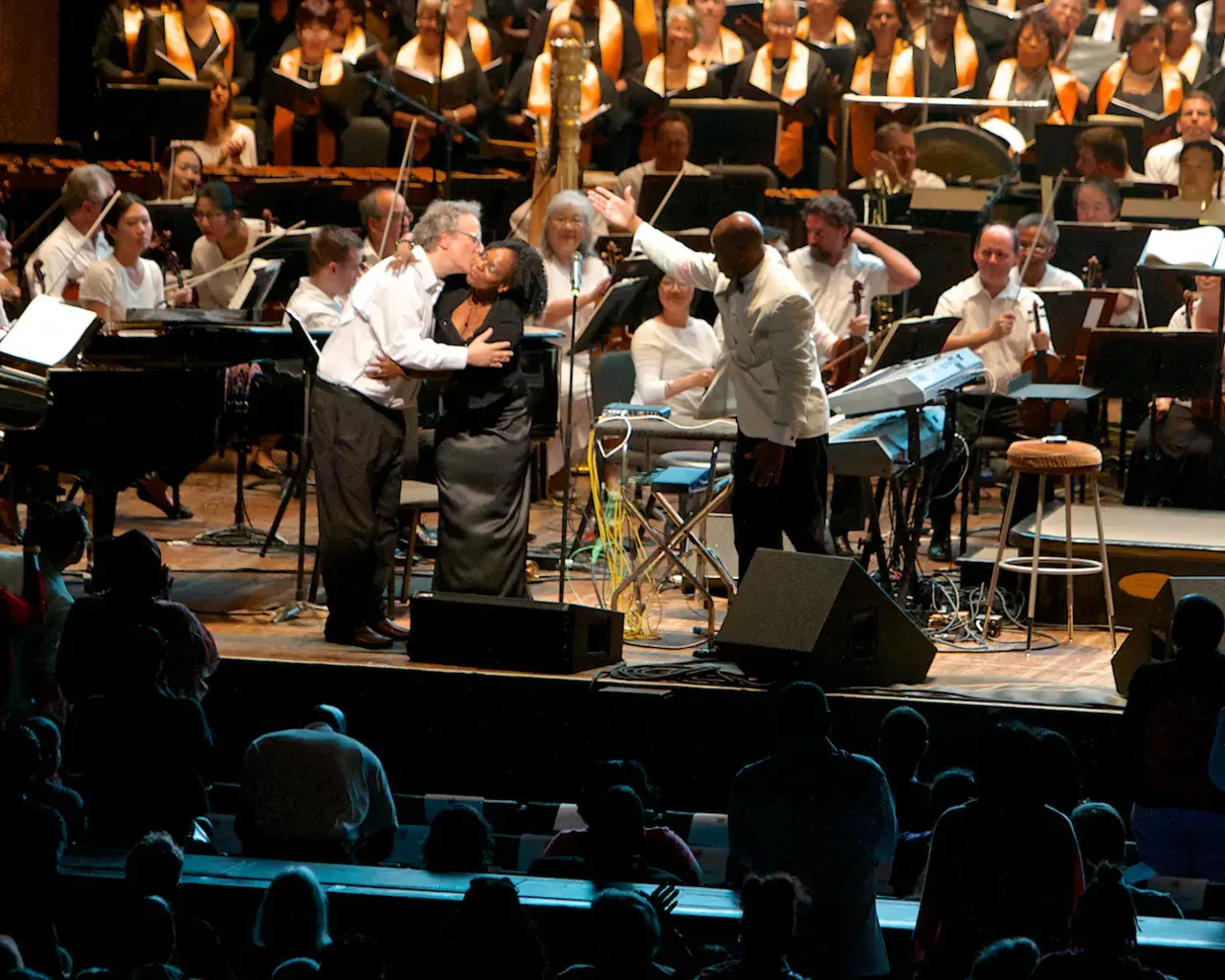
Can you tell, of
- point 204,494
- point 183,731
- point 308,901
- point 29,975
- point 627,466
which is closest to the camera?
point 29,975

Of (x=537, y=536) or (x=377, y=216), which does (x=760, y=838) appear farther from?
(x=377, y=216)

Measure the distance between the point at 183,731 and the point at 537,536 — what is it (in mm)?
3786

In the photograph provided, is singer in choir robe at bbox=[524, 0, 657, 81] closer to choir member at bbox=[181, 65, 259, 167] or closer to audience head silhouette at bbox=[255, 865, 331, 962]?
choir member at bbox=[181, 65, 259, 167]

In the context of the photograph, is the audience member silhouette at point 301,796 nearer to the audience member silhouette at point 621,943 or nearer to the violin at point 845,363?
the audience member silhouette at point 621,943

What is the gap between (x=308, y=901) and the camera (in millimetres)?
3395

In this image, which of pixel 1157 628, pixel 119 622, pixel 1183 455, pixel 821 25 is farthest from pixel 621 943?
pixel 821 25

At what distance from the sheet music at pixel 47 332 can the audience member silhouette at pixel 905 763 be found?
2.76 m

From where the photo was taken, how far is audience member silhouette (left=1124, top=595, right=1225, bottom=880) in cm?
443

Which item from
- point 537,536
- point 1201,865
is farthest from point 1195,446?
point 1201,865

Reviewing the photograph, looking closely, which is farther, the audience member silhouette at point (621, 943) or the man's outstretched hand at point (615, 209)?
the man's outstretched hand at point (615, 209)

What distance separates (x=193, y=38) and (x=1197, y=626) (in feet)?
31.3

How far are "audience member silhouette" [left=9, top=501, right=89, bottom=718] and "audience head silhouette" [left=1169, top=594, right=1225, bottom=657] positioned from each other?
2.80 metres

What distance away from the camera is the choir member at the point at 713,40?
1221 cm

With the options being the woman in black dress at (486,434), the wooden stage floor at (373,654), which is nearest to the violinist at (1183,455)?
the wooden stage floor at (373,654)
